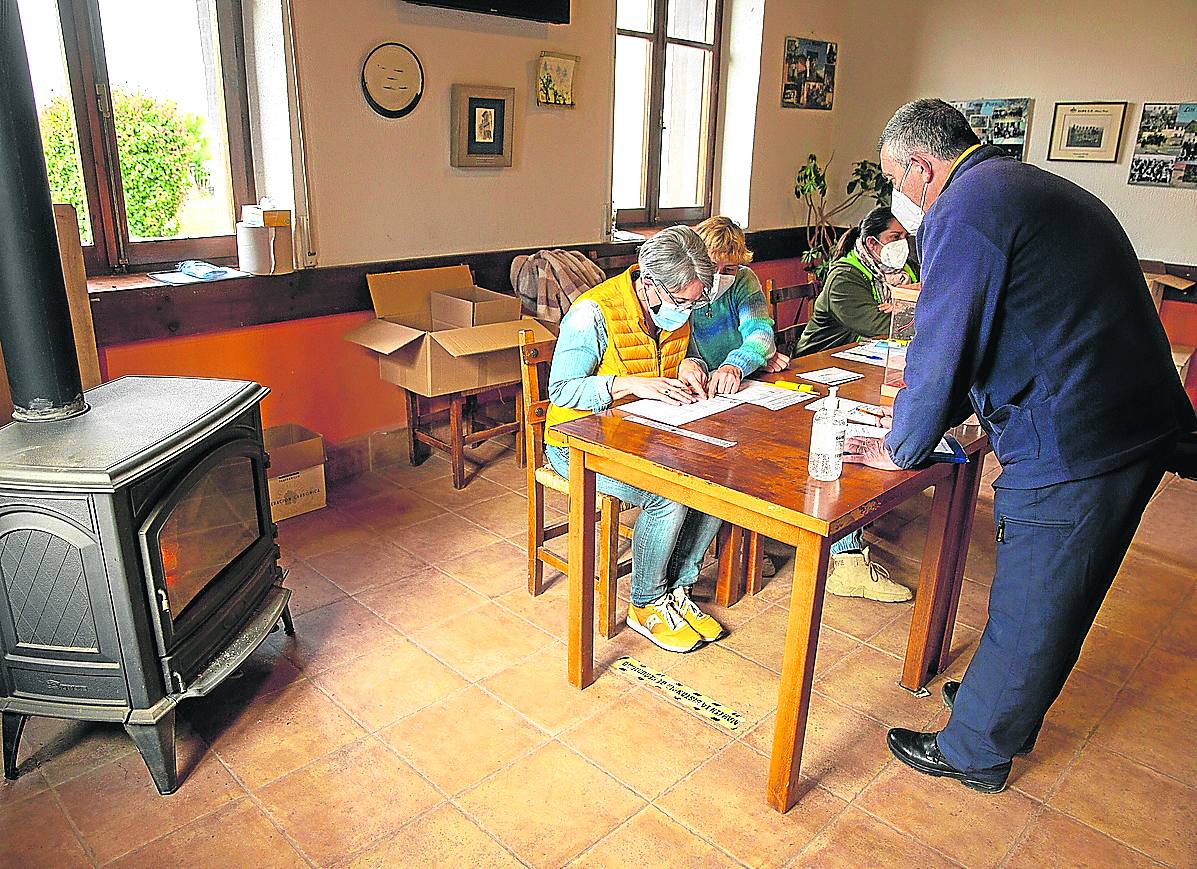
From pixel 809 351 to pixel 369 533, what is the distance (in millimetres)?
1876

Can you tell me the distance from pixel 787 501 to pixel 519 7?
296 cm

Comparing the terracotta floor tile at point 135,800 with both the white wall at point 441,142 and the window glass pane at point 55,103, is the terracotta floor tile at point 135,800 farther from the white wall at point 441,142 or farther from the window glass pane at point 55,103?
the white wall at point 441,142

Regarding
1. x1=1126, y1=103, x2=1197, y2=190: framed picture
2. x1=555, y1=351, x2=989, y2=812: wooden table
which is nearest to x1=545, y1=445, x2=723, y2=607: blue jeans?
x1=555, y1=351, x2=989, y2=812: wooden table

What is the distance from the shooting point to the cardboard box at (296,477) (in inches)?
132

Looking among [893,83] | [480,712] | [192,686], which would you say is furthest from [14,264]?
[893,83]

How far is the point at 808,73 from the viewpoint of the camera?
5.54 meters

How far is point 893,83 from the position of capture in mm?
5539

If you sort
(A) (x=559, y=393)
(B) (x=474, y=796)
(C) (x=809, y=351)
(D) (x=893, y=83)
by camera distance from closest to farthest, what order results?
(B) (x=474, y=796)
(A) (x=559, y=393)
(C) (x=809, y=351)
(D) (x=893, y=83)

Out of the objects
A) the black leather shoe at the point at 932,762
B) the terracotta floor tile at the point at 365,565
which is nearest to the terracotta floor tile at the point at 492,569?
the terracotta floor tile at the point at 365,565

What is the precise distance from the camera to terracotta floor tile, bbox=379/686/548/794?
83.0 inches

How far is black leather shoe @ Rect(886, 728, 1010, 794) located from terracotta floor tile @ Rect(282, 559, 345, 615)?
1759mm

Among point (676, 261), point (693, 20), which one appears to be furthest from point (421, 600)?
point (693, 20)

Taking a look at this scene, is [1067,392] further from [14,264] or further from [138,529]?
[14,264]

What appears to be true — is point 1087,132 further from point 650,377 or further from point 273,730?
point 273,730
